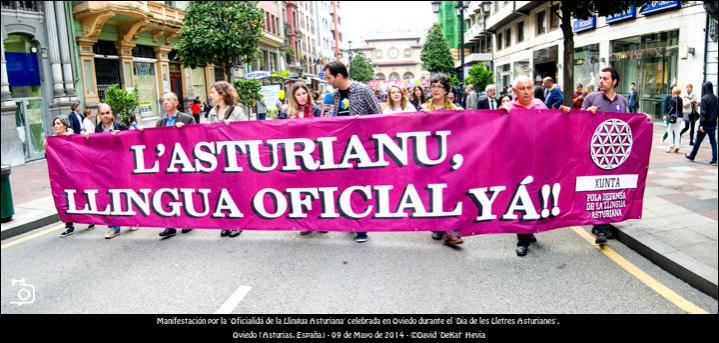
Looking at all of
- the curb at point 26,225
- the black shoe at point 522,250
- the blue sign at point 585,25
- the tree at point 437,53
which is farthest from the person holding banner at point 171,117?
the tree at point 437,53

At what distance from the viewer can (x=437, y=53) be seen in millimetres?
67688

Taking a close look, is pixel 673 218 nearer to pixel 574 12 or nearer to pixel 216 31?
pixel 574 12

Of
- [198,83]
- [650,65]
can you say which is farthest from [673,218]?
[198,83]

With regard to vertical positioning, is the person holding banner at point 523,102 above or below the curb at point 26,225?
above

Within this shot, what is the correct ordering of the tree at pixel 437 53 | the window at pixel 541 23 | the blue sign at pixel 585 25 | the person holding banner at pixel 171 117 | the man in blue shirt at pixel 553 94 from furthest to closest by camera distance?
1. the tree at pixel 437 53
2. the window at pixel 541 23
3. the blue sign at pixel 585 25
4. the man in blue shirt at pixel 553 94
5. the person holding banner at pixel 171 117

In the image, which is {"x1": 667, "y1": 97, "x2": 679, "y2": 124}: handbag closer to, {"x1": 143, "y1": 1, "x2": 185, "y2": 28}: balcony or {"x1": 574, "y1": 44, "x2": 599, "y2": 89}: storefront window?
{"x1": 574, "y1": 44, "x2": 599, "y2": 89}: storefront window

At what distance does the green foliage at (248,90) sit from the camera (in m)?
26.0

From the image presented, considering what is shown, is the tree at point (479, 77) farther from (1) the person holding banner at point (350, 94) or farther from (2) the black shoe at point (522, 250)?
(2) the black shoe at point (522, 250)

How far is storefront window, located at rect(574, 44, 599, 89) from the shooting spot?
2568cm

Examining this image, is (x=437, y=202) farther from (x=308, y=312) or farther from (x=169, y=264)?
(x=169, y=264)

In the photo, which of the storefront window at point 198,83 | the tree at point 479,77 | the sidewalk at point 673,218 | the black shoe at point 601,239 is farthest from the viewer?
the storefront window at point 198,83

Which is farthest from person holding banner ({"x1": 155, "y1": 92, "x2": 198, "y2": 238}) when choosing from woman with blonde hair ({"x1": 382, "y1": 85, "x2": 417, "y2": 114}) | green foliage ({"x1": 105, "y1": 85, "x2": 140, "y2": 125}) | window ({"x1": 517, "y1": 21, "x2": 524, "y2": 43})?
window ({"x1": 517, "y1": 21, "x2": 524, "y2": 43})

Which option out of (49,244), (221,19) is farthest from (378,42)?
(49,244)

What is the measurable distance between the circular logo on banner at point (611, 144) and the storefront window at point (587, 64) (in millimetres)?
21686
